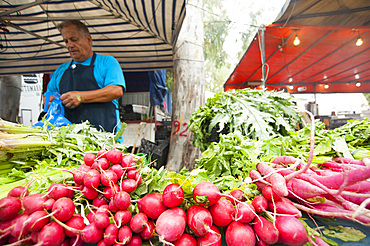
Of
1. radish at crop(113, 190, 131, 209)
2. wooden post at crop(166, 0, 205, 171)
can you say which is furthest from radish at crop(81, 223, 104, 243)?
wooden post at crop(166, 0, 205, 171)

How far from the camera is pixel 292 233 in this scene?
2.59 feet

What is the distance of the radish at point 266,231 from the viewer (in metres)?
0.78

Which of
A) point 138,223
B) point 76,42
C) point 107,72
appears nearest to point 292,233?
point 138,223

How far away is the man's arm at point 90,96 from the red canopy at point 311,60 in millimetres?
4530

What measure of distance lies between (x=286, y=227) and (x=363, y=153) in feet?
3.84

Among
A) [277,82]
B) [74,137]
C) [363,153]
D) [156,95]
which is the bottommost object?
[363,153]

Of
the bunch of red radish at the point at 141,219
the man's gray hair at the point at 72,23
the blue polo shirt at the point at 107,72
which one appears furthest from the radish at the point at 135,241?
the man's gray hair at the point at 72,23

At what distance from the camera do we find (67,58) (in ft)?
18.5

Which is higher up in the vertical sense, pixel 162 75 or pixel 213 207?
pixel 162 75

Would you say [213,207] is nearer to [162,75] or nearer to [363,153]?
[363,153]

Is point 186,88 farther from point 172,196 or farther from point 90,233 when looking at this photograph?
point 90,233

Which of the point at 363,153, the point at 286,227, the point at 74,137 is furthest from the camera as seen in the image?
the point at 74,137

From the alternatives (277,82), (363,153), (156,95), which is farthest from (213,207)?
(277,82)

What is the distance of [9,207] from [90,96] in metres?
1.92
